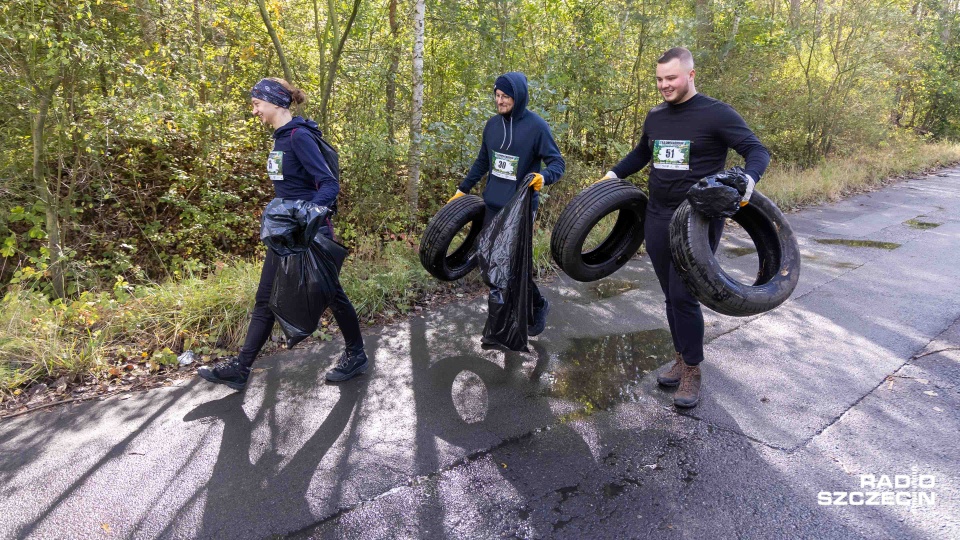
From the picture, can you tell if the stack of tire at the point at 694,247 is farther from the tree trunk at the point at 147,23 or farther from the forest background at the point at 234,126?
the tree trunk at the point at 147,23

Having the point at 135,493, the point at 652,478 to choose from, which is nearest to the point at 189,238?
the point at 135,493

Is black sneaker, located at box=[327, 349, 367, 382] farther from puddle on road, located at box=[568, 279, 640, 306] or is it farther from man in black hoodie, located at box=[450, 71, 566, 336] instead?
puddle on road, located at box=[568, 279, 640, 306]

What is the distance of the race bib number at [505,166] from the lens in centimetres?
399

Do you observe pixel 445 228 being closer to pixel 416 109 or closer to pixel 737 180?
pixel 737 180

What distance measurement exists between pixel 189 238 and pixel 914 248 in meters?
Result: 9.41

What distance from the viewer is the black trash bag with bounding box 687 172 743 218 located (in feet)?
9.48

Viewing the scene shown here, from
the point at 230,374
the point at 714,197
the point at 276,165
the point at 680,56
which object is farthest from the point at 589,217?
the point at 230,374

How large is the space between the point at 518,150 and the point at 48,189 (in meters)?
5.16

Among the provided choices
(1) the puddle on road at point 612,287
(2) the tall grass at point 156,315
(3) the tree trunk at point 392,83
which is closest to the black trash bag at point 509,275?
(2) the tall grass at point 156,315

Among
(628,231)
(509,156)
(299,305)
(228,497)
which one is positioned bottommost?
(228,497)

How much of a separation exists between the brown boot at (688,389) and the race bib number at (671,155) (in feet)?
4.06

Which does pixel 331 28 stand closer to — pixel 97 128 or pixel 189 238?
pixel 97 128

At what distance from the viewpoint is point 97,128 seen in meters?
5.70

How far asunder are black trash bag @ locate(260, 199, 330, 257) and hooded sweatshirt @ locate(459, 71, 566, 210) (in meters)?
1.36
